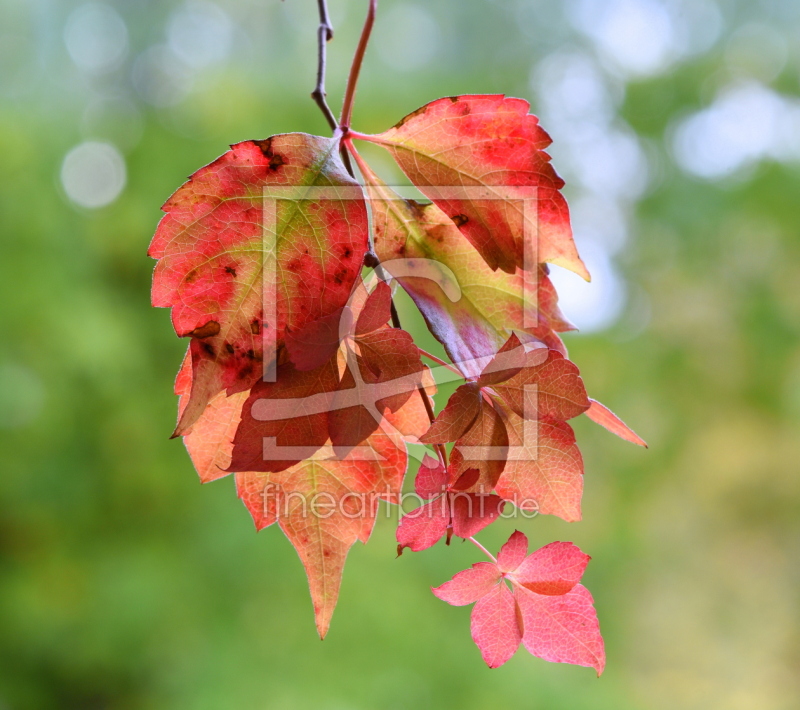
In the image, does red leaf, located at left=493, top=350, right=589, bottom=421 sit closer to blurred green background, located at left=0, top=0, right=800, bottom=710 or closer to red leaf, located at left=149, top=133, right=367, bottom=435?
red leaf, located at left=149, top=133, right=367, bottom=435

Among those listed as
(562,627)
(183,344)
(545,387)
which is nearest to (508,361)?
(545,387)

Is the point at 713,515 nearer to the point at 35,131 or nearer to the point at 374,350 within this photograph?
the point at 35,131

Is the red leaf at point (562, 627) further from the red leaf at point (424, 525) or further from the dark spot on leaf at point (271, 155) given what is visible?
the dark spot on leaf at point (271, 155)

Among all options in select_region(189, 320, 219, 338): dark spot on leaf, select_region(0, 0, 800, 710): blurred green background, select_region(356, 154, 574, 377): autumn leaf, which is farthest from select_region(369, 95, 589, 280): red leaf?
select_region(0, 0, 800, 710): blurred green background

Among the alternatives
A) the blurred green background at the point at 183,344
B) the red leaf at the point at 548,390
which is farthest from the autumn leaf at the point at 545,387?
the blurred green background at the point at 183,344

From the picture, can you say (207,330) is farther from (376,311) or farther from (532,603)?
(532,603)

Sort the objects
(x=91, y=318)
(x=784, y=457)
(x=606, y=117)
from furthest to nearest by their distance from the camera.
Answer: (x=784, y=457) → (x=606, y=117) → (x=91, y=318)

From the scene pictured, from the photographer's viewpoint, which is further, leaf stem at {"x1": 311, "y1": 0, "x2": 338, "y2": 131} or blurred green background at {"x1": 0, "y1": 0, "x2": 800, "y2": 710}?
blurred green background at {"x1": 0, "y1": 0, "x2": 800, "y2": 710}

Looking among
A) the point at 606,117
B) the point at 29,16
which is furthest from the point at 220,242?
the point at 606,117
